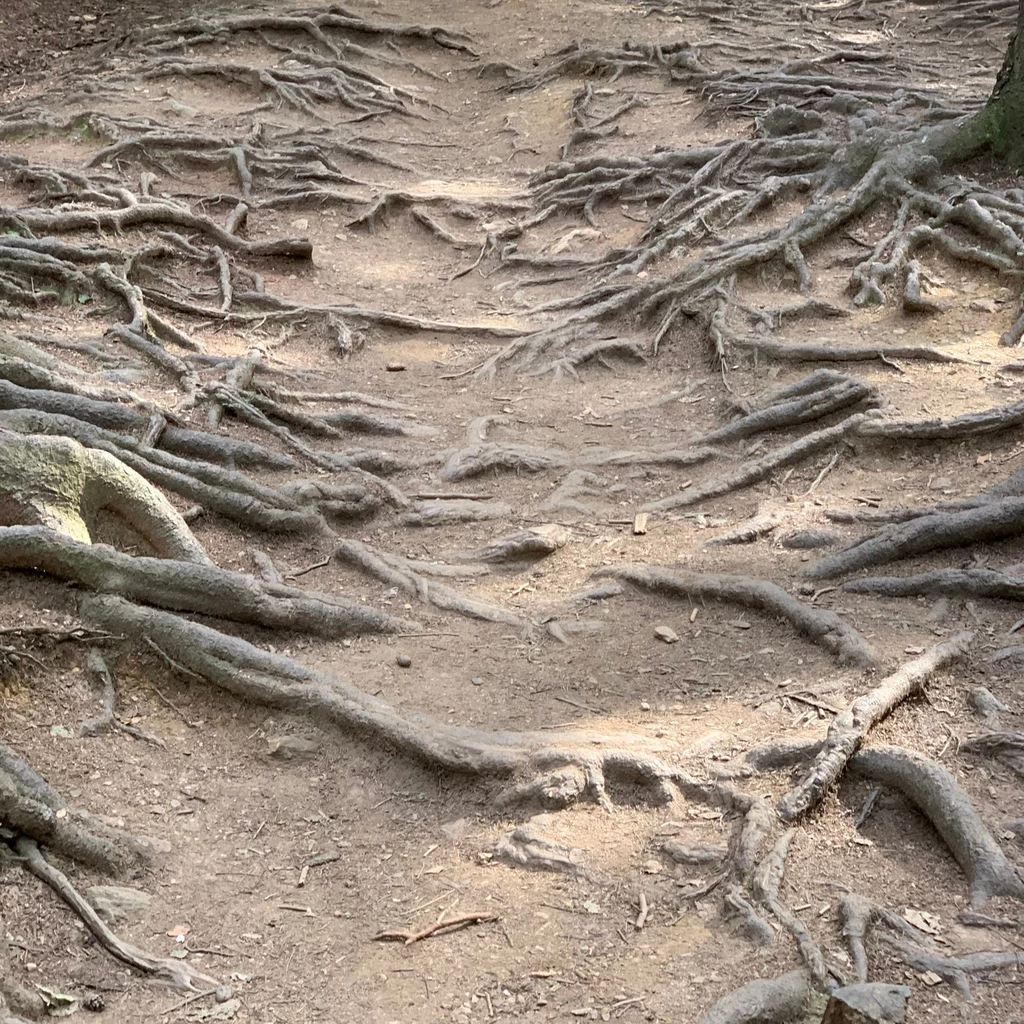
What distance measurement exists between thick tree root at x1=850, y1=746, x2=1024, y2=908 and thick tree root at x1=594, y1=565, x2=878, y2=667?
28.1 inches

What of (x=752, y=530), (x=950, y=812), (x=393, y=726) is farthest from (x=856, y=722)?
(x=752, y=530)

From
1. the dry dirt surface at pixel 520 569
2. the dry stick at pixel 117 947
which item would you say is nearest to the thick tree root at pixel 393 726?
the dry dirt surface at pixel 520 569

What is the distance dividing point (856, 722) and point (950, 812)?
479 mm

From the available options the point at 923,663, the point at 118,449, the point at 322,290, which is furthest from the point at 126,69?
the point at 923,663

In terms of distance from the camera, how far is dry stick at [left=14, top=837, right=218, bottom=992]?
132 inches

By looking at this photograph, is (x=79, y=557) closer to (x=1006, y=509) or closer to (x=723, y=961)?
(x=723, y=961)

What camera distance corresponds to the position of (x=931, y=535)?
209 inches

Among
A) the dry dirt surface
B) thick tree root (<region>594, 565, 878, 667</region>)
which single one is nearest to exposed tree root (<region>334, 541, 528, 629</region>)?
the dry dirt surface

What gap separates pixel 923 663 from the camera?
4387 mm

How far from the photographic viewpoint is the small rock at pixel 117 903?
356 centimetres

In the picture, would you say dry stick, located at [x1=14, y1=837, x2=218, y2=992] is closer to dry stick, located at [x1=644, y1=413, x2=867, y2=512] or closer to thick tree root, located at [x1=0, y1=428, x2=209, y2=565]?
thick tree root, located at [x1=0, y1=428, x2=209, y2=565]

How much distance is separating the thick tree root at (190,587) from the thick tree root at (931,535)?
2.15 m

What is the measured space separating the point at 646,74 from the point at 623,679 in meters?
12.2

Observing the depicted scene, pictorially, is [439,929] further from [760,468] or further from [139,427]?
[139,427]
